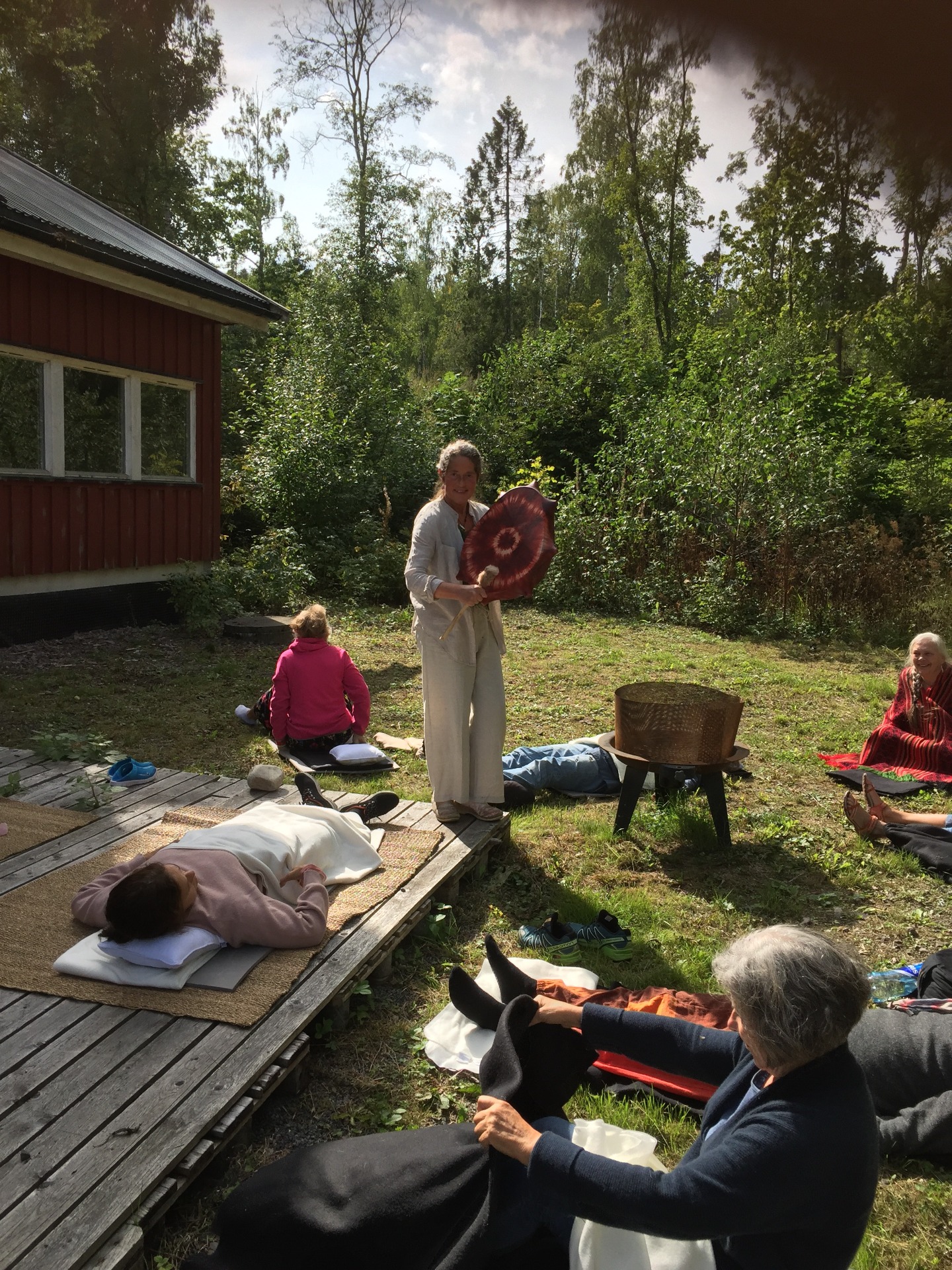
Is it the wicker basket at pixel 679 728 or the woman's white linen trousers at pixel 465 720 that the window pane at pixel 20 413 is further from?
the wicker basket at pixel 679 728

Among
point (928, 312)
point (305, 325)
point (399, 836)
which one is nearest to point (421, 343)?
point (305, 325)

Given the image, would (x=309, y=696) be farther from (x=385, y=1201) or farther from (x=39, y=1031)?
(x=385, y=1201)

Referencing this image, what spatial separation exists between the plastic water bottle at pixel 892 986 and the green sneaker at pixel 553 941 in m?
1.22

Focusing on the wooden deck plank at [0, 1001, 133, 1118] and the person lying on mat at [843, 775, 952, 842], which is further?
the person lying on mat at [843, 775, 952, 842]

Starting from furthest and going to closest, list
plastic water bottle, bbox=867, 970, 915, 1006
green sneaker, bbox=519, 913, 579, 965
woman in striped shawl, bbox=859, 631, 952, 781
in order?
woman in striped shawl, bbox=859, 631, 952, 781 → green sneaker, bbox=519, 913, 579, 965 → plastic water bottle, bbox=867, 970, 915, 1006

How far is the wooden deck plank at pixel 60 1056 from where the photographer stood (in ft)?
9.02

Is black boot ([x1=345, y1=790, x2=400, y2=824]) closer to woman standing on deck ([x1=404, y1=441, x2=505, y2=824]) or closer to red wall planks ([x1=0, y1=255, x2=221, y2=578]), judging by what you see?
woman standing on deck ([x1=404, y1=441, x2=505, y2=824])

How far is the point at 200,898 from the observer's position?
3.55m

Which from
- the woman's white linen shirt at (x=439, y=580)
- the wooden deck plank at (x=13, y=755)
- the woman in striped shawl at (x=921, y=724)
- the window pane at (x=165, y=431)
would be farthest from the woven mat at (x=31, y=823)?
the window pane at (x=165, y=431)

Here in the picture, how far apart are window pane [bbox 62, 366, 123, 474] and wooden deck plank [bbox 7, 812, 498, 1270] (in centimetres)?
833

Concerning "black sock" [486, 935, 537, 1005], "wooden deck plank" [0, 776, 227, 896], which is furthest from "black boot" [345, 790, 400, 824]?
"black sock" [486, 935, 537, 1005]

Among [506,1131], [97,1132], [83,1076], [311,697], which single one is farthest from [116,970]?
[311,697]

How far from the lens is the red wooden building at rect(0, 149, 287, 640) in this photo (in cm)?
955

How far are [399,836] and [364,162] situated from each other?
31195 millimetres
